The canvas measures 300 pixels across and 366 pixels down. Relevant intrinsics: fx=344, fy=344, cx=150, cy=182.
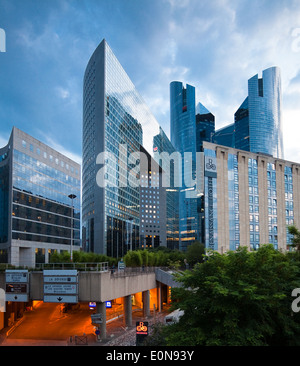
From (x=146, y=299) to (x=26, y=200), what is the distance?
5570cm

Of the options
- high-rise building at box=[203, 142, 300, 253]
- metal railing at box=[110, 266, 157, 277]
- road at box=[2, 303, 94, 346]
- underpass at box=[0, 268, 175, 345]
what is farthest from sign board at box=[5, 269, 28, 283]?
high-rise building at box=[203, 142, 300, 253]

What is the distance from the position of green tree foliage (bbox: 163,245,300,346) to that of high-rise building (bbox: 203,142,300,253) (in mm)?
59378

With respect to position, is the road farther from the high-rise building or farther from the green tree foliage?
the high-rise building

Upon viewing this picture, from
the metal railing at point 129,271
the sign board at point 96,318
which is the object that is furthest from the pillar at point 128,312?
the sign board at point 96,318

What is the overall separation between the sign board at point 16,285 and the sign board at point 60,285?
2.69 meters

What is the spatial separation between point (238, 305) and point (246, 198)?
2767 inches

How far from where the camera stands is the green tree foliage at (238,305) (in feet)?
54.6

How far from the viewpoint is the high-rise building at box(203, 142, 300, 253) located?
80800 mm

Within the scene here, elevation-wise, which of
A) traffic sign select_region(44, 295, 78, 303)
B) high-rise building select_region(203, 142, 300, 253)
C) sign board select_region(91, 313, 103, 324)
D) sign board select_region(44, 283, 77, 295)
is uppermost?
high-rise building select_region(203, 142, 300, 253)

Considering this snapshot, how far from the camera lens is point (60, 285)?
34.0 meters

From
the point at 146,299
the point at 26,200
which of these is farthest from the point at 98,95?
the point at 146,299

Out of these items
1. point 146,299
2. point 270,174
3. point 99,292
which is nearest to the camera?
point 99,292
